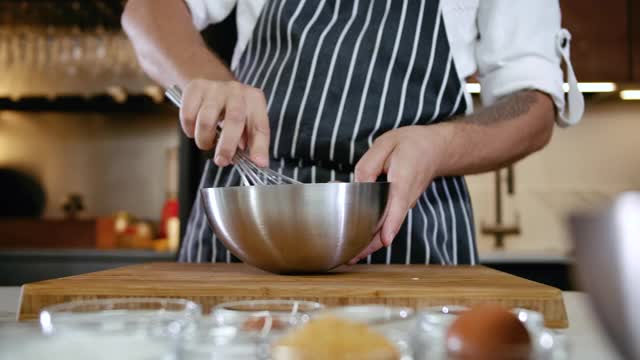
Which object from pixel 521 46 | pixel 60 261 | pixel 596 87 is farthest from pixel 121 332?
pixel 596 87

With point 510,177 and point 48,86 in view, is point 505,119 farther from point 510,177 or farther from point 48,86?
point 48,86

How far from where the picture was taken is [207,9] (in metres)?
1.38

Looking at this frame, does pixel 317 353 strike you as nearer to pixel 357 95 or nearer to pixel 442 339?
pixel 442 339

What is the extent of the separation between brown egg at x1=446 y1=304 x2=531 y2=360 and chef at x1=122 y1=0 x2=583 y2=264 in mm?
645

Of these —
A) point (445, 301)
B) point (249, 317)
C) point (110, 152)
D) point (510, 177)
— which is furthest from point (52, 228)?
point (249, 317)

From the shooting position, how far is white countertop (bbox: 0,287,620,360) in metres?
0.57

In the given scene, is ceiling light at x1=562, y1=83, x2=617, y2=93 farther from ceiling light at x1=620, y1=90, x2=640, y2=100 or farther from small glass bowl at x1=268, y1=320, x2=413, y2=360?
small glass bowl at x1=268, y1=320, x2=413, y2=360

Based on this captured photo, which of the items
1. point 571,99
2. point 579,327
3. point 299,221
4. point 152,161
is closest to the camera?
point 579,327

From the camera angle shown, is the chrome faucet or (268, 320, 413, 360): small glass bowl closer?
(268, 320, 413, 360): small glass bowl

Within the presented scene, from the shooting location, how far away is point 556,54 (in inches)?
51.9

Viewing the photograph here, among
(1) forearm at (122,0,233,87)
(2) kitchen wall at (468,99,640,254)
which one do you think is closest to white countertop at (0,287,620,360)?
(1) forearm at (122,0,233,87)

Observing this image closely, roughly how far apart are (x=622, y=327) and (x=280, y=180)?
2.31 feet

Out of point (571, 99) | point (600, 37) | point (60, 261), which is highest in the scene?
point (600, 37)

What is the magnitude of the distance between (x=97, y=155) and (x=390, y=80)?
2496mm
